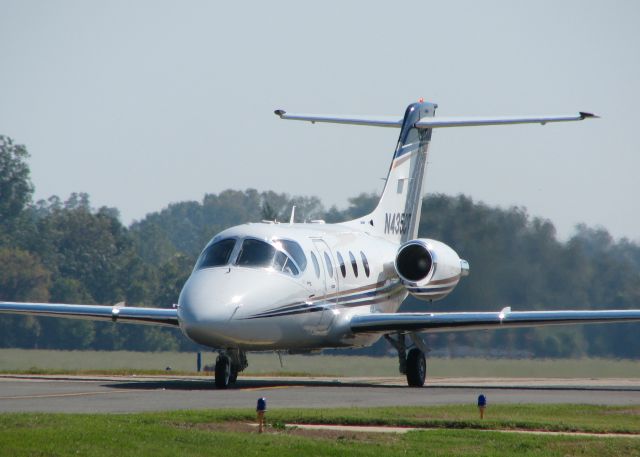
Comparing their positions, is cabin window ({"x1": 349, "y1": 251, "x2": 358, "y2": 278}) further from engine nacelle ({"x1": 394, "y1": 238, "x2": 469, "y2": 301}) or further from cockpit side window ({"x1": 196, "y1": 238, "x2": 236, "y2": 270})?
cockpit side window ({"x1": 196, "y1": 238, "x2": 236, "y2": 270})

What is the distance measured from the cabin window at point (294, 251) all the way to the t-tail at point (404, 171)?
599 centimetres

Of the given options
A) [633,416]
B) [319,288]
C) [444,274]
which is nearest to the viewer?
[633,416]

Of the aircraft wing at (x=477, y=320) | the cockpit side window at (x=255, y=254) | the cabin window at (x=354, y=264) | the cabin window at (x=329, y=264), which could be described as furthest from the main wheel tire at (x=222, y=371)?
the cabin window at (x=354, y=264)

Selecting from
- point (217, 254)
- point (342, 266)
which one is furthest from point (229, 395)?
point (342, 266)

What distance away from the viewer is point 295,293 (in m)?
24.0

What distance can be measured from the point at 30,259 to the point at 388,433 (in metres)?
58.3

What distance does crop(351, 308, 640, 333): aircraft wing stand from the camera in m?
24.9

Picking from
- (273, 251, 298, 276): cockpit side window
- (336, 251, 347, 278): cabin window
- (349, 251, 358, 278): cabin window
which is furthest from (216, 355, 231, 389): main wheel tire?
(349, 251, 358, 278): cabin window

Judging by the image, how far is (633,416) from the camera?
60.7 feet

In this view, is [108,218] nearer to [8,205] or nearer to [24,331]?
[8,205]

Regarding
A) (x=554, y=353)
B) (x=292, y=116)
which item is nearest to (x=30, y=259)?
(x=554, y=353)

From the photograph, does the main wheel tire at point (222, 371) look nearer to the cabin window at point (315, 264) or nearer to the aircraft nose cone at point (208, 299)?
the aircraft nose cone at point (208, 299)

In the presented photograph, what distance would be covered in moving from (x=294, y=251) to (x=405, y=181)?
868 cm

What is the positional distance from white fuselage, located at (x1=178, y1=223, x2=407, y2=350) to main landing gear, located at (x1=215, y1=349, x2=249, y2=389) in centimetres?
62
